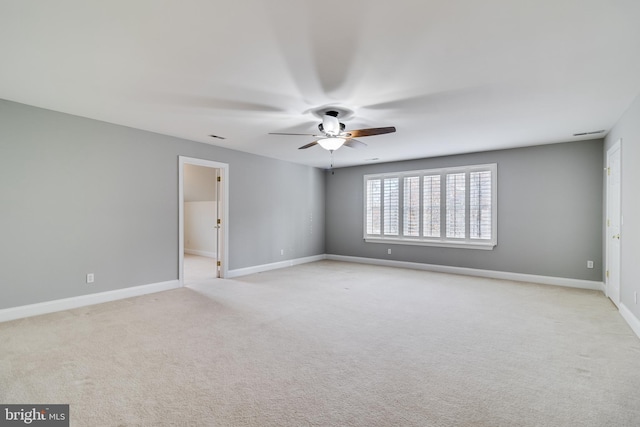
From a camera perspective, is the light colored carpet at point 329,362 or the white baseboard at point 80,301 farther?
the white baseboard at point 80,301

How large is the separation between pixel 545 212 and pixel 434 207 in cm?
203

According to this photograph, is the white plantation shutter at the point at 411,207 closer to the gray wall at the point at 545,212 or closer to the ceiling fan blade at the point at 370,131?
the gray wall at the point at 545,212

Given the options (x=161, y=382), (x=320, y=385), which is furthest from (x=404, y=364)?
(x=161, y=382)

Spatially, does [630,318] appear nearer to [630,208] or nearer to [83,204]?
[630,208]

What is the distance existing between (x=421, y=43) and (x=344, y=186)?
615 centimetres

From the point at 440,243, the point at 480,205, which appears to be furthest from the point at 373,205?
the point at 480,205

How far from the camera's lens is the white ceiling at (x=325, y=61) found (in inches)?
80.7

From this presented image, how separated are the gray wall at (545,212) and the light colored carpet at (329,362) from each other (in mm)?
1104

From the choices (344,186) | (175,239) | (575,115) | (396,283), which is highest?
(575,115)

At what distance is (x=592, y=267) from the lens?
17.5ft

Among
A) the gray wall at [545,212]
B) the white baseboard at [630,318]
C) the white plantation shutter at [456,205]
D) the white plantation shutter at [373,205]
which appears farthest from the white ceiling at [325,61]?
the white plantation shutter at [373,205]

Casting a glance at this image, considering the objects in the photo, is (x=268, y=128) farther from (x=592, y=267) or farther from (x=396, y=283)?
(x=592, y=267)

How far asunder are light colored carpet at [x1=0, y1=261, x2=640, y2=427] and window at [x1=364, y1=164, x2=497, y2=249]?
2171mm

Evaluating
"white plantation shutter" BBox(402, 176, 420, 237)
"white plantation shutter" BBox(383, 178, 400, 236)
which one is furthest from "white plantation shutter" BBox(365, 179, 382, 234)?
"white plantation shutter" BBox(402, 176, 420, 237)
